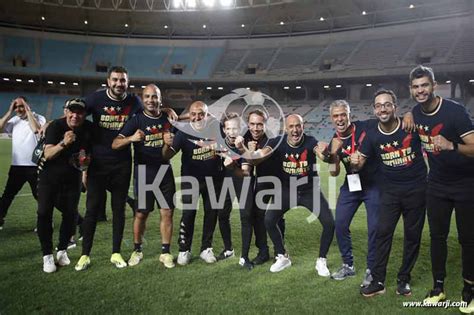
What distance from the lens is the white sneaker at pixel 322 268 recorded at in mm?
4594

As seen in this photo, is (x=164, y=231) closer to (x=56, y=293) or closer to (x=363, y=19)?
(x=56, y=293)

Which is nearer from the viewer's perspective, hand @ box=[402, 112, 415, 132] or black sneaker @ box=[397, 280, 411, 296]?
hand @ box=[402, 112, 415, 132]

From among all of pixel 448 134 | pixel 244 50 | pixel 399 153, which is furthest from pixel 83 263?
pixel 244 50

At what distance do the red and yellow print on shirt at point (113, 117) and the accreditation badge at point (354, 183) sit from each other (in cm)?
289

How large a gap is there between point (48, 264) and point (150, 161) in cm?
175

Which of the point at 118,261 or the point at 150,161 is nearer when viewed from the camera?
the point at 118,261

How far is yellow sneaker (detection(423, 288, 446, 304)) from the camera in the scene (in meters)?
3.78

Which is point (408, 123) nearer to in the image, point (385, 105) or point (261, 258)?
point (385, 105)

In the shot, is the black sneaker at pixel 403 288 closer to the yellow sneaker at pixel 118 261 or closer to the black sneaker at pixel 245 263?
the black sneaker at pixel 245 263

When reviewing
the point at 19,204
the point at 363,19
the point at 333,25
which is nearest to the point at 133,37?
the point at 333,25

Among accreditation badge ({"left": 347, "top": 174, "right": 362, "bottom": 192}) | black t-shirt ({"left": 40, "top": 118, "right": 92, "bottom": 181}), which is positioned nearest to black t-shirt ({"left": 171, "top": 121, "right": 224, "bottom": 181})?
black t-shirt ({"left": 40, "top": 118, "right": 92, "bottom": 181})

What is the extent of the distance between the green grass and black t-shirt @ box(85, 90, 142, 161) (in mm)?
1457

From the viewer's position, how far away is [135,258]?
4.99m

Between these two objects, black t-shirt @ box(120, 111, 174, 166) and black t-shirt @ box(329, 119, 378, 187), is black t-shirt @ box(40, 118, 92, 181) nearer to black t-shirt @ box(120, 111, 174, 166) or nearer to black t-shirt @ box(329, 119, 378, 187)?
black t-shirt @ box(120, 111, 174, 166)
